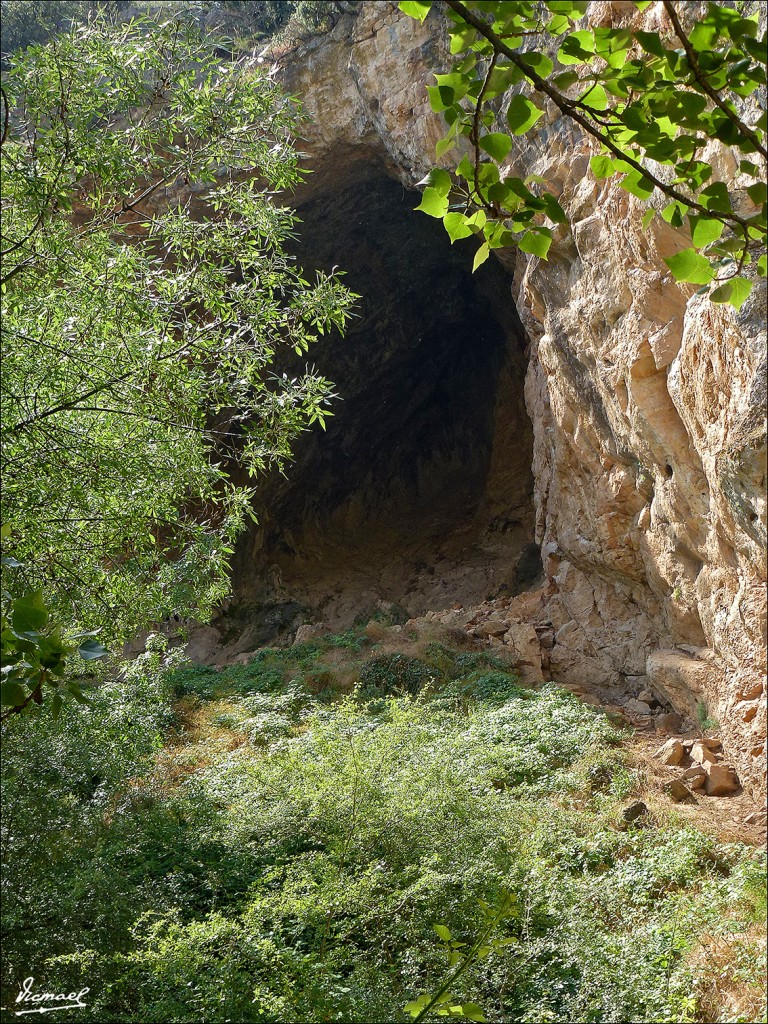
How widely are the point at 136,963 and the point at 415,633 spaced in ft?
25.8

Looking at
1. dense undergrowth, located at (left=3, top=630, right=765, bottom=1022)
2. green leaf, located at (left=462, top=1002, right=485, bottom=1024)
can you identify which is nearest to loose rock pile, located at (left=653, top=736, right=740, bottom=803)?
dense undergrowth, located at (left=3, top=630, right=765, bottom=1022)

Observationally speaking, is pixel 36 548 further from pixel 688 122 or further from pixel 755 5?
pixel 755 5

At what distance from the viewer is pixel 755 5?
12.7 feet

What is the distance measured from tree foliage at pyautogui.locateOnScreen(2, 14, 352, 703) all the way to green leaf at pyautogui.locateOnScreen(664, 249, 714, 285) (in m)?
2.94

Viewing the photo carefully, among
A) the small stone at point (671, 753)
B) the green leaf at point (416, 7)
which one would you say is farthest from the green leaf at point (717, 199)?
the small stone at point (671, 753)

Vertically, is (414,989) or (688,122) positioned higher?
(688,122)

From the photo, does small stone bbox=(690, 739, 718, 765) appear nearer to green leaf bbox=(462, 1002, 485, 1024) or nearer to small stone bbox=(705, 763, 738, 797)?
small stone bbox=(705, 763, 738, 797)

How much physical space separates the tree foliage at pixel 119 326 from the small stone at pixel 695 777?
159 inches

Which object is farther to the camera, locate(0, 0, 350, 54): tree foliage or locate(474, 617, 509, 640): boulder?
locate(0, 0, 350, 54): tree foliage

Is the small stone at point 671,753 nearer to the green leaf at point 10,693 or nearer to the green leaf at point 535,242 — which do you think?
the green leaf at point 535,242

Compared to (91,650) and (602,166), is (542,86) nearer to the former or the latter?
(602,166)

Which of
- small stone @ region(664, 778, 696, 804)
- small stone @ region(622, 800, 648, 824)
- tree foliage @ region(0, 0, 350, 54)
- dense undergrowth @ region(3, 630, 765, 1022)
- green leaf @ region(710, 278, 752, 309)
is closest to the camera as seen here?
green leaf @ region(710, 278, 752, 309)

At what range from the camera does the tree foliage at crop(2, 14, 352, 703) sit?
12.1 ft

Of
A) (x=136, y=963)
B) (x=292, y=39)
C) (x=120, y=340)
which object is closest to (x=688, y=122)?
(x=120, y=340)
